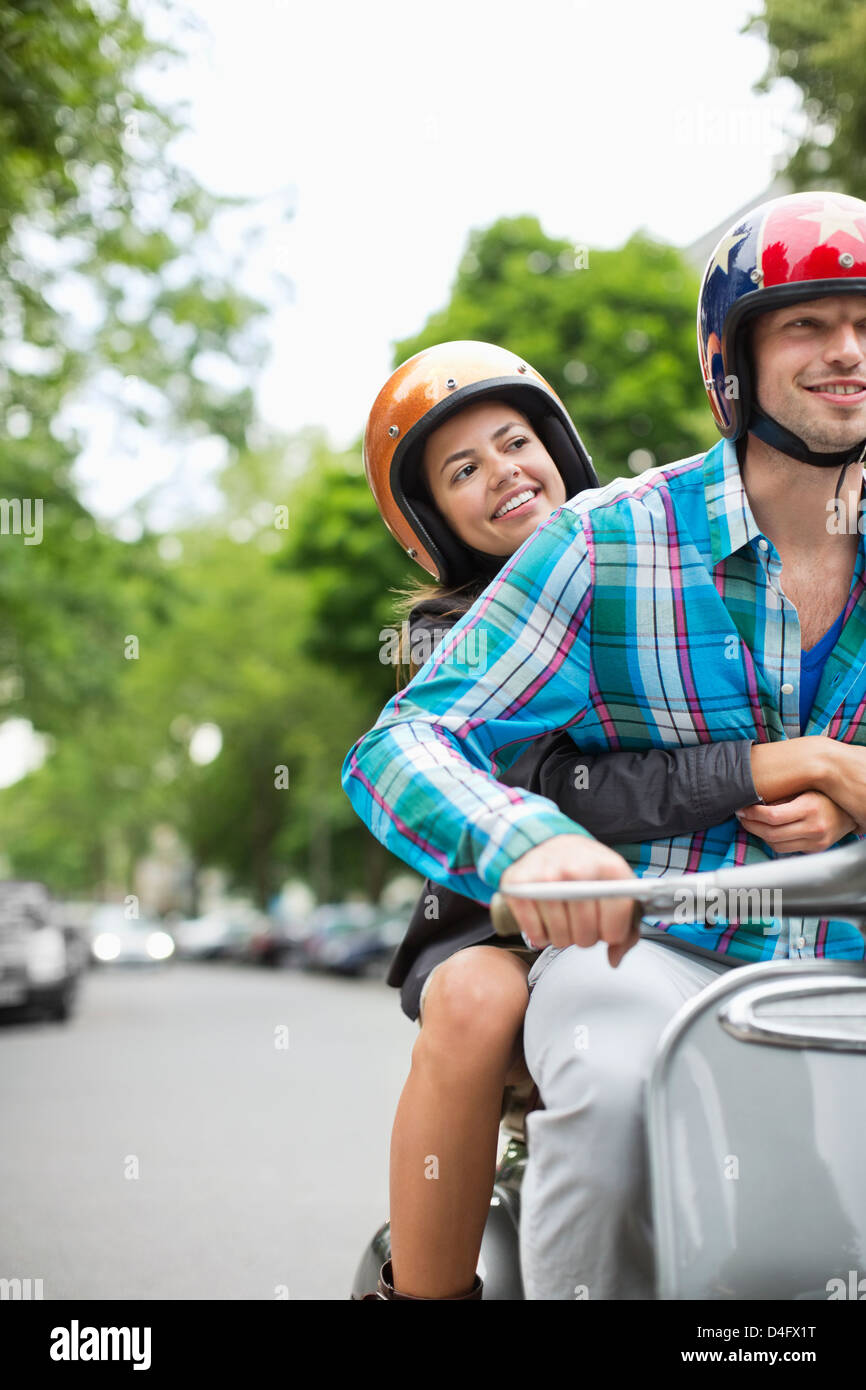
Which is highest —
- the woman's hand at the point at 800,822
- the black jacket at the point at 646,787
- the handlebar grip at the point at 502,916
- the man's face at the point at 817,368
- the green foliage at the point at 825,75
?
the green foliage at the point at 825,75

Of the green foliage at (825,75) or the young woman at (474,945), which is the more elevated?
the green foliage at (825,75)

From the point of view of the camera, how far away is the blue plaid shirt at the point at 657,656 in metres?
1.90

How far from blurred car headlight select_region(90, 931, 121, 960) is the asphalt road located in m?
20.4

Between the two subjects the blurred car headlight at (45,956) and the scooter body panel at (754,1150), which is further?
the blurred car headlight at (45,956)

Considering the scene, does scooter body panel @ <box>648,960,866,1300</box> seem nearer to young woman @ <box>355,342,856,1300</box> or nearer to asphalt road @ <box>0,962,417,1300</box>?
young woman @ <box>355,342,856,1300</box>

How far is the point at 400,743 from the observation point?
1775 millimetres

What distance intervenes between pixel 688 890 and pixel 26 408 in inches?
590

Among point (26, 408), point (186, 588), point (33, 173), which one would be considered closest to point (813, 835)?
point (33, 173)

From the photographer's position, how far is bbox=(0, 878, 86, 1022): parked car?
15977mm

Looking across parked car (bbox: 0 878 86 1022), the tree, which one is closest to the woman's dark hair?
the tree

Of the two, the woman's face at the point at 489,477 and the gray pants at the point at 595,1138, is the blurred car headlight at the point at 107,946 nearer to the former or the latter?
the woman's face at the point at 489,477

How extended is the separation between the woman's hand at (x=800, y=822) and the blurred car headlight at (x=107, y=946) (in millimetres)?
36478

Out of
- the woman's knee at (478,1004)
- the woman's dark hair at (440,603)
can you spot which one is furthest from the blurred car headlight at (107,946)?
the woman's knee at (478,1004)
